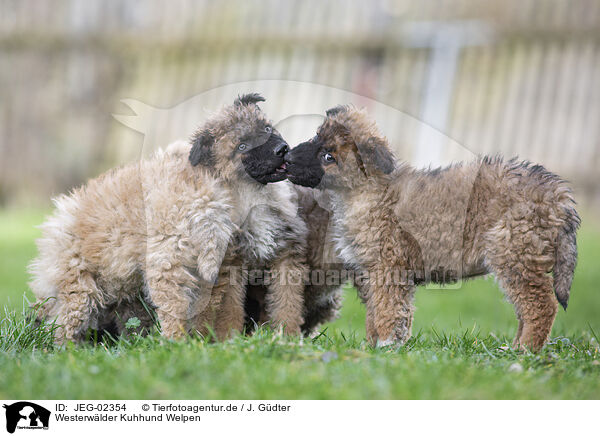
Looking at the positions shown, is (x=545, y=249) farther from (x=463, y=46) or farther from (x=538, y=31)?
(x=538, y=31)

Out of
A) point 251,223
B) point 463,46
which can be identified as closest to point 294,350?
point 251,223

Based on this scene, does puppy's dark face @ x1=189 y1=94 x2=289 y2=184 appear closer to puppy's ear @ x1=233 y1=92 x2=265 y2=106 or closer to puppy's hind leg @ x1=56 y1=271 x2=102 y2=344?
puppy's ear @ x1=233 y1=92 x2=265 y2=106

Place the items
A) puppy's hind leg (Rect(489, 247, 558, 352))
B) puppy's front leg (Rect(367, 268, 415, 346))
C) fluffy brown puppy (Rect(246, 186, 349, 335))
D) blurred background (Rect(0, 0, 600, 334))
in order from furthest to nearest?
blurred background (Rect(0, 0, 600, 334)) < fluffy brown puppy (Rect(246, 186, 349, 335)) < puppy's front leg (Rect(367, 268, 415, 346)) < puppy's hind leg (Rect(489, 247, 558, 352))

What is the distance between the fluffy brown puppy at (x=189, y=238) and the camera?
4477mm

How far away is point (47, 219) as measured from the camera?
198 inches

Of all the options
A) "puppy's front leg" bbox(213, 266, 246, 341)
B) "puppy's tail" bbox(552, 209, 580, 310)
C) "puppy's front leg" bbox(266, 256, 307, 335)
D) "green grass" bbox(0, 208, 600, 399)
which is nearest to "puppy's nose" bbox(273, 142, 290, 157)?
"puppy's front leg" bbox(266, 256, 307, 335)

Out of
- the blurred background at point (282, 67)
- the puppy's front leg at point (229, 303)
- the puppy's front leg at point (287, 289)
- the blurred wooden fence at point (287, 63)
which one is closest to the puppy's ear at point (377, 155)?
the puppy's front leg at point (287, 289)

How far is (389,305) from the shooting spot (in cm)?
454

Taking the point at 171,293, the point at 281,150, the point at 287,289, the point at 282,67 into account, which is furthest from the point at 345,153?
the point at 282,67

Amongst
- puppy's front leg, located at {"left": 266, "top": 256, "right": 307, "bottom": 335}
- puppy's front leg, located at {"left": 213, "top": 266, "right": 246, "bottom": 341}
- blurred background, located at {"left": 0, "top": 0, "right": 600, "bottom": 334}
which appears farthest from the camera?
blurred background, located at {"left": 0, "top": 0, "right": 600, "bottom": 334}

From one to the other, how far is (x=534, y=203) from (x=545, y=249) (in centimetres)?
27
